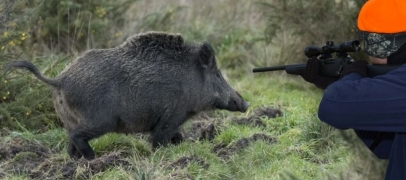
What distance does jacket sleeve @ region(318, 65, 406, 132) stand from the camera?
335 centimetres

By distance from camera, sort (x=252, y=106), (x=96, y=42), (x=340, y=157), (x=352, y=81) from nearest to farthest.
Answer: (x=352, y=81)
(x=340, y=157)
(x=252, y=106)
(x=96, y=42)

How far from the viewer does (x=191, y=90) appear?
6922 millimetres

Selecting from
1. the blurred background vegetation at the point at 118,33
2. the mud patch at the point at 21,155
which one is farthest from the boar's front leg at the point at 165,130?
the blurred background vegetation at the point at 118,33

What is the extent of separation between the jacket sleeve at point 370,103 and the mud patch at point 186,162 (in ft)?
8.60

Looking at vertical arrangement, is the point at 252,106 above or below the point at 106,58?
below

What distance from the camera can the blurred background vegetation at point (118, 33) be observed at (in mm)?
7684

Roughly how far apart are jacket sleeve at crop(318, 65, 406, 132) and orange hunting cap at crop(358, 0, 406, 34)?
0.21m

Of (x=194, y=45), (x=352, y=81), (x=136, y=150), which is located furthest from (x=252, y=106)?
(x=352, y=81)

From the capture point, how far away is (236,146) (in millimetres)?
6852

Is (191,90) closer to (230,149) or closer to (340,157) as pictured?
(230,149)

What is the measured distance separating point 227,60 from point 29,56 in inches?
135

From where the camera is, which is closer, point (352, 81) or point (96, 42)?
point (352, 81)

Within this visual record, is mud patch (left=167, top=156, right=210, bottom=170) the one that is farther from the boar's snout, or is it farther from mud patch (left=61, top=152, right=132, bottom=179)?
the boar's snout

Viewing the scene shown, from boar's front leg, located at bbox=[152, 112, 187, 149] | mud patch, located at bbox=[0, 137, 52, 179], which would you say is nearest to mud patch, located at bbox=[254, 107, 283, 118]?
boar's front leg, located at bbox=[152, 112, 187, 149]
